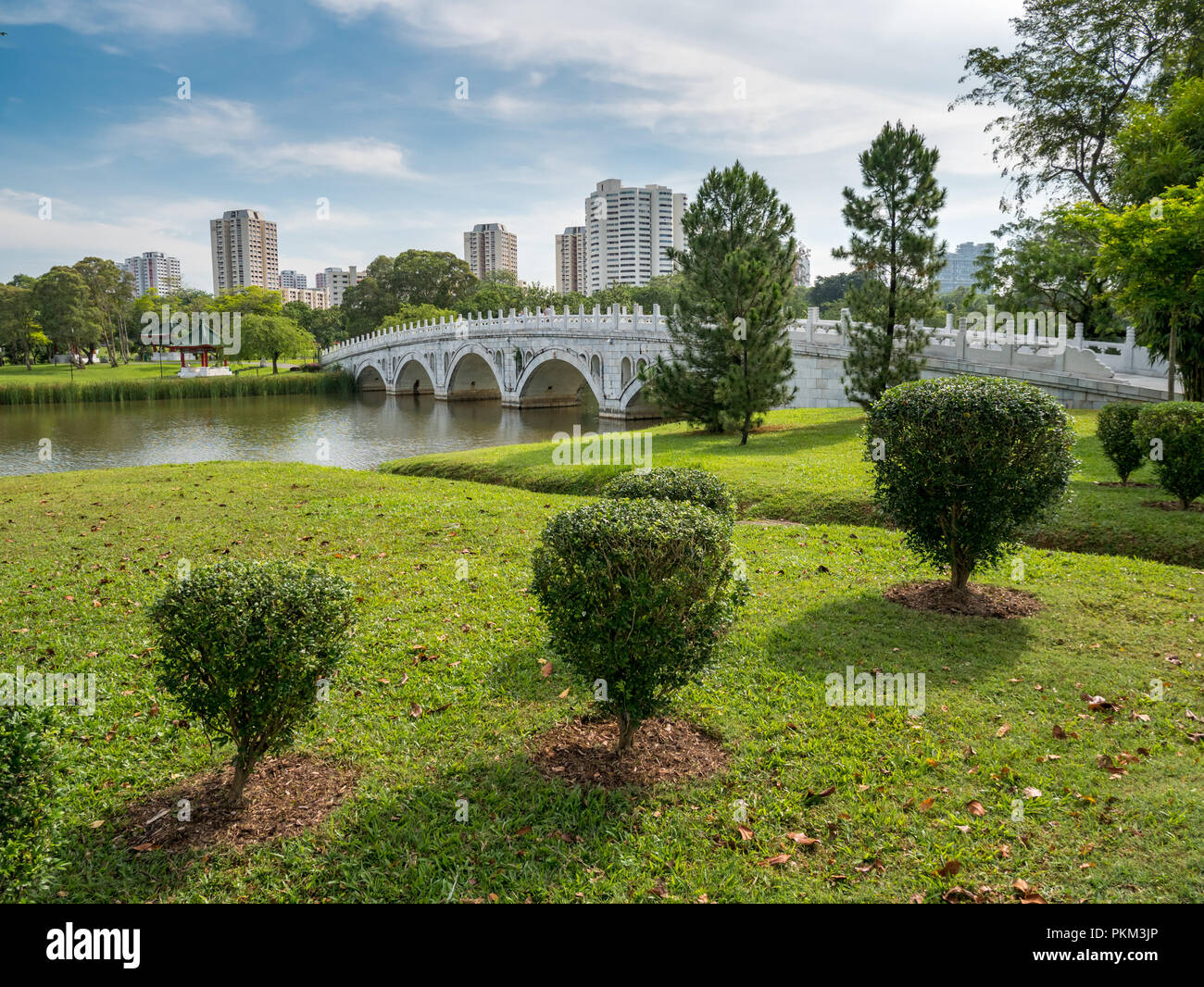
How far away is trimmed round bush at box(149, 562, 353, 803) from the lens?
402cm

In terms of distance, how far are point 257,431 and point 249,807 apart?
31513mm

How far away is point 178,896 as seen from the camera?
12.5 feet

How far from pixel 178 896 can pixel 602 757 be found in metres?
2.35

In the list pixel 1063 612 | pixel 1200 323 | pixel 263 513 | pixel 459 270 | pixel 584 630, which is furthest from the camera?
pixel 459 270

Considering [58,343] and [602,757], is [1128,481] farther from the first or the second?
[58,343]

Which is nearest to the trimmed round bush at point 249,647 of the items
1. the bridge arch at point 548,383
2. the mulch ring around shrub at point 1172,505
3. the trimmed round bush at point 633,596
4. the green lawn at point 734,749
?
the green lawn at point 734,749

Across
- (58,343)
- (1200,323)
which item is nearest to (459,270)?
(58,343)

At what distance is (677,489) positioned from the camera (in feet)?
21.7

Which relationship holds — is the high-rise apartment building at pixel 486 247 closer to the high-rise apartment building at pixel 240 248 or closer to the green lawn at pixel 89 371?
the high-rise apartment building at pixel 240 248

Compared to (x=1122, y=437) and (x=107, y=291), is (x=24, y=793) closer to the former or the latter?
(x=1122, y=437)

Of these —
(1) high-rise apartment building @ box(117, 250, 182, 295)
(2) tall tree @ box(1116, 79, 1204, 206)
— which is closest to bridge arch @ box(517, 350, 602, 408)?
(2) tall tree @ box(1116, 79, 1204, 206)

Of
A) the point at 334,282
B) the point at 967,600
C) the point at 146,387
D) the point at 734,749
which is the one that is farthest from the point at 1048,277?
the point at 334,282

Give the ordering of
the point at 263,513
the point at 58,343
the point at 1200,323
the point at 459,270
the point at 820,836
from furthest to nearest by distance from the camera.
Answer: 1. the point at 459,270
2. the point at 58,343
3. the point at 1200,323
4. the point at 263,513
5. the point at 820,836

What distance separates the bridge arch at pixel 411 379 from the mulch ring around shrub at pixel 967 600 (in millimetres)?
49671
